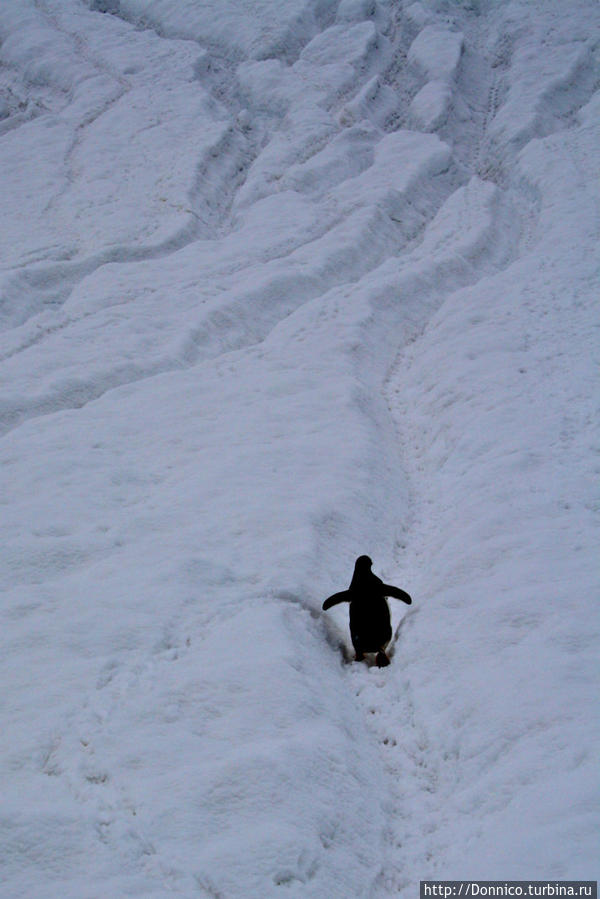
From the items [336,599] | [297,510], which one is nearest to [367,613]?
[336,599]

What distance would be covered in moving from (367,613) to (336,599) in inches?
17.6

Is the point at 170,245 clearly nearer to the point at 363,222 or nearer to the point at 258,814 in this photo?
the point at 363,222

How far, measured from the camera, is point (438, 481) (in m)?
12.4

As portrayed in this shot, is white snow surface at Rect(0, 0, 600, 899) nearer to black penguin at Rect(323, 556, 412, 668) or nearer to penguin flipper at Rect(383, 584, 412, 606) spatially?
black penguin at Rect(323, 556, 412, 668)

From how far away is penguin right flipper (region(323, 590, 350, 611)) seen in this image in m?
8.79

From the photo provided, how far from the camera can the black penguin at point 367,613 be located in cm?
865

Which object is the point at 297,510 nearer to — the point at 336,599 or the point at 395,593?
the point at 336,599

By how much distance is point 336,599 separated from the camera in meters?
8.83

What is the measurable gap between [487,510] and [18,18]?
48665 mm

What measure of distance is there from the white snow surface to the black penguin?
1.09ft

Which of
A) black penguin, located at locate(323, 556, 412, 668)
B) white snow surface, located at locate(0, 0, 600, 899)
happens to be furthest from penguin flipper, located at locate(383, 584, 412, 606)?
white snow surface, located at locate(0, 0, 600, 899)

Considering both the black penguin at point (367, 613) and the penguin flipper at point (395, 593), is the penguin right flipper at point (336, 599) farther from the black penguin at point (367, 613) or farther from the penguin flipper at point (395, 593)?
the penguin flipper at point (395, 593)

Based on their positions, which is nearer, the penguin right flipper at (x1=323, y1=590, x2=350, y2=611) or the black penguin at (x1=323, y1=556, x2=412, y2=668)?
the black penguin at (x1=323, y1=556, x2=412, y2=668)

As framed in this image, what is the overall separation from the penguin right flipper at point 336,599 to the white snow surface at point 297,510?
0.39 m
